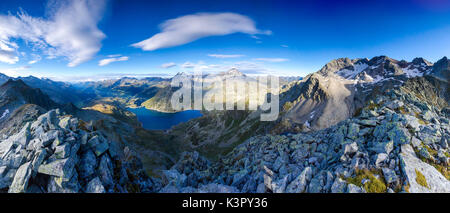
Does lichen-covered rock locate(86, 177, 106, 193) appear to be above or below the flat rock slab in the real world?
below

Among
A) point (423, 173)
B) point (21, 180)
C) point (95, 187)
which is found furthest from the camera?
point (95, 187)

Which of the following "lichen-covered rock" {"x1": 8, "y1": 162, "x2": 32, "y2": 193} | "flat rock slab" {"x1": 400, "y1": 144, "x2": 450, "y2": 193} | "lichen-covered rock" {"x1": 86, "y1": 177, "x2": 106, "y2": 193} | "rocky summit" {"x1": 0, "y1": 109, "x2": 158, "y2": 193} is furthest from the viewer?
"lichen-covered rock" {"x1": 86, "y1": 177, "x2": 106, "y2": 193}

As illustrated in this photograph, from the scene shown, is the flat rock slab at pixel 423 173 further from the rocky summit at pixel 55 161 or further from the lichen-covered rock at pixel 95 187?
the rocky summit at pixel 55 161

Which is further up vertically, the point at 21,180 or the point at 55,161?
the point at 55,161

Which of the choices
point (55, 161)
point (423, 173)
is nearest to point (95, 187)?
point (55, 161)

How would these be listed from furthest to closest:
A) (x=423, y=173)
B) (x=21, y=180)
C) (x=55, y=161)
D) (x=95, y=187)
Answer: (x=95, y=187) < (x=55, y=161) < (x=21, y=180) < (x=423, y=173)

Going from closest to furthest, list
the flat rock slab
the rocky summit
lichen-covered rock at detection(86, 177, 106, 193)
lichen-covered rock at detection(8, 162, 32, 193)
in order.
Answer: the flat rock slab < lichen-covered rock at detection(8, 162, 32, 193) < the rocky summit < lichen-covered rock at detection(86, 177, 106, 193)

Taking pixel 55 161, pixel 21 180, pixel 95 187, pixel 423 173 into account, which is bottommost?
pixel 95 187

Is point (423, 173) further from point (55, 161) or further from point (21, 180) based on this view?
point (21, 180)

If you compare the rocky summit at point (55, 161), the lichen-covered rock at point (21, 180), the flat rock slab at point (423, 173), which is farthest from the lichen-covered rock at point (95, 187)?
the flat rock slab at point (423, 173)

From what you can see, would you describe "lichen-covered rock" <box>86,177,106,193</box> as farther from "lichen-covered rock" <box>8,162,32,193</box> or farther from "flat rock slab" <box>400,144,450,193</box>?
"flat rock slab" <box>400,144,450,193</box>

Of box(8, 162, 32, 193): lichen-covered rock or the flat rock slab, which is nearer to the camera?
the flat rock slab

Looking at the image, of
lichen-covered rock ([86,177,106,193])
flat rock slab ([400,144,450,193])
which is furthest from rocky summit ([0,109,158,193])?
flat rock slab ([400,144,450,193])
